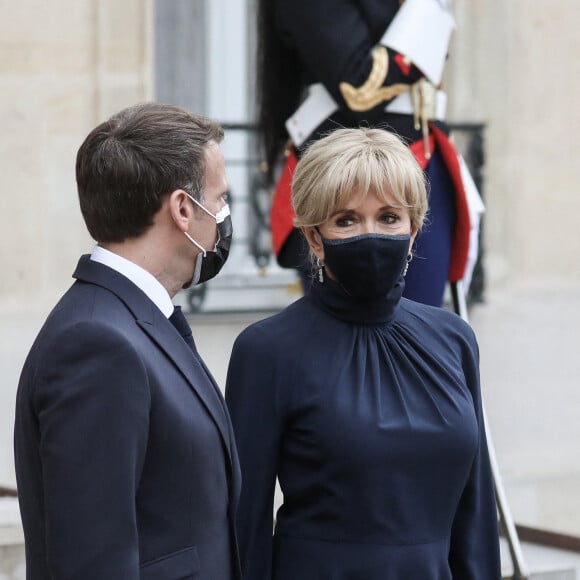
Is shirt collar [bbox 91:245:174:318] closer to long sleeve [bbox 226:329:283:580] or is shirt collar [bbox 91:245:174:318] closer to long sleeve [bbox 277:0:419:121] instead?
long sleeve [bbox 226:329:283:580]

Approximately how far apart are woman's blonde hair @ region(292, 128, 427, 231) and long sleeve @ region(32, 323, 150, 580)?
2.52 feet

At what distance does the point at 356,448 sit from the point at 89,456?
2.37 ft

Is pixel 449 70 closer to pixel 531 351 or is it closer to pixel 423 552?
pixel 531 351

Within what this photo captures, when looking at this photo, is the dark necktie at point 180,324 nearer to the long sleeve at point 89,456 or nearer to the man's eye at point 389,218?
the long sleeve at point 89,456

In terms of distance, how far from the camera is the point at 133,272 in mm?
2494

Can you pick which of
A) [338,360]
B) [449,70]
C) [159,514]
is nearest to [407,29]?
[338,360]

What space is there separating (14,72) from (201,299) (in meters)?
1.48

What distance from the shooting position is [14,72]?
621 cm

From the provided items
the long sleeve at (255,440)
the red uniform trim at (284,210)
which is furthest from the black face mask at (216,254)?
the red uniform trim at (284,210)

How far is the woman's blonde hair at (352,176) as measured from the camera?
293 cm

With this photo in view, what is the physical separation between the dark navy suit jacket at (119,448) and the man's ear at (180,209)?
14cm

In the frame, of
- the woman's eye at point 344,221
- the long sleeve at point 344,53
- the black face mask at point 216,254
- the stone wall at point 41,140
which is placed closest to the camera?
the black face mask at point 216,254

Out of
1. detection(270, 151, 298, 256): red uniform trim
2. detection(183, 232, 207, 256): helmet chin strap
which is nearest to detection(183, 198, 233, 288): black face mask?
detection(183, 232, 207, 256): helmet chin strap

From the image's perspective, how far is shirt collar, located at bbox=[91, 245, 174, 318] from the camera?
2492 mm
